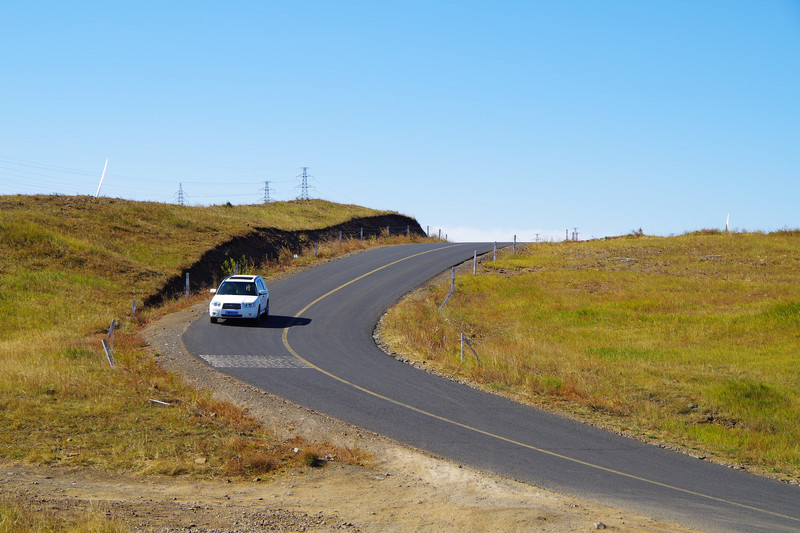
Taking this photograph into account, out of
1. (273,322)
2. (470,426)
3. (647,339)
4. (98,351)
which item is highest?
(273,322)

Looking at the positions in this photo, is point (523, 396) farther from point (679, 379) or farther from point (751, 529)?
point (751, 529)

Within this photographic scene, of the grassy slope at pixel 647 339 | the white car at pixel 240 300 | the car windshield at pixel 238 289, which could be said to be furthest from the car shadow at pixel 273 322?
the grassy slope at pixel 647 339

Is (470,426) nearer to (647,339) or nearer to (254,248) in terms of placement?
(647,339)

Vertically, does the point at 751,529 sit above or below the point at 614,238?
below

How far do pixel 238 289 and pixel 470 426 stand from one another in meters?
16.4

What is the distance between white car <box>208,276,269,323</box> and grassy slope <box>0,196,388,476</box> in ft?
11.4

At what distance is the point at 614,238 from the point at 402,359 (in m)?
43.0

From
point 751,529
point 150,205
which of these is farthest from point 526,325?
point 150,205

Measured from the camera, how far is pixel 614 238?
62594 millimetres

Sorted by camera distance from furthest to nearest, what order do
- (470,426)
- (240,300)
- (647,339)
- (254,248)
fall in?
1. (254,248)
2. (240,300)
3. (647,339)
4. (470,426)

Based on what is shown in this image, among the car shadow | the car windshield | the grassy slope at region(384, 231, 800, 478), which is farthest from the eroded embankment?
the grassy slope at region(384, 231, 800, 478)

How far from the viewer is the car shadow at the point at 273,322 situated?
29391 millimetres

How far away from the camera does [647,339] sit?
26.8 metres

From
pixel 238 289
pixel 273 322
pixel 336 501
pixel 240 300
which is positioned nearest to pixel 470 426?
pixel 336 501
